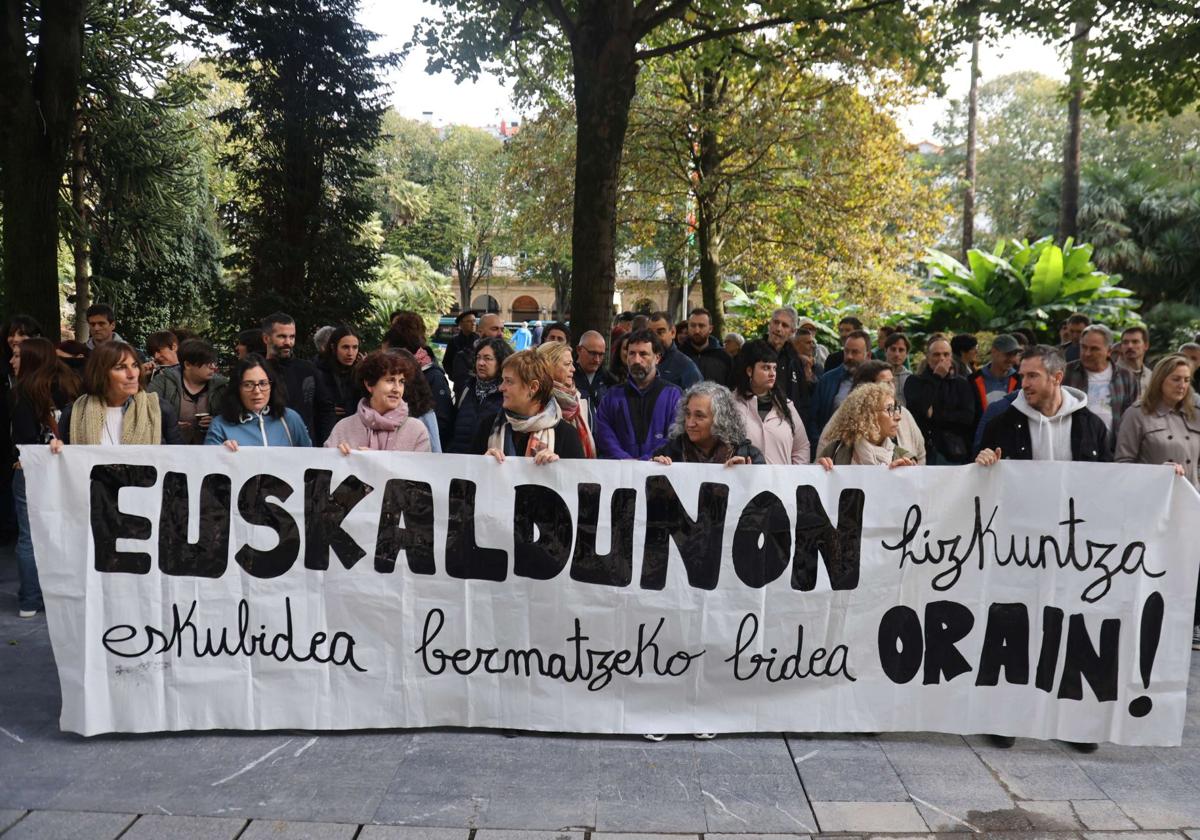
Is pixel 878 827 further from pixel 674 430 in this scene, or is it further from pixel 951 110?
pixel 951 110

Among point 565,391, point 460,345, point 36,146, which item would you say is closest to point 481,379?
point 565,391

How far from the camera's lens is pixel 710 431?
16.4ft

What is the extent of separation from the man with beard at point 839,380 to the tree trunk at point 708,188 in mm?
12593

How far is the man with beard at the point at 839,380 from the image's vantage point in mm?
8414

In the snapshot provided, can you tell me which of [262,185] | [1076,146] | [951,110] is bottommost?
[262,185]

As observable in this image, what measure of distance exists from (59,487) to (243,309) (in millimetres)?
12864

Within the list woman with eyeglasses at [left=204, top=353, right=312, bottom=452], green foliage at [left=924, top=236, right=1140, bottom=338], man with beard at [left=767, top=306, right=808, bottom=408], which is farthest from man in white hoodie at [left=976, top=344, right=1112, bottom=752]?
green foliage at [left=924, top=236, right=1140, bottom=338]

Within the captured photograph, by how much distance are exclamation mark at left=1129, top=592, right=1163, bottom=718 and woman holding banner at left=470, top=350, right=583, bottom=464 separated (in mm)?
2509

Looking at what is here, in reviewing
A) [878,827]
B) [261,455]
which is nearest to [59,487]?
[261,455]

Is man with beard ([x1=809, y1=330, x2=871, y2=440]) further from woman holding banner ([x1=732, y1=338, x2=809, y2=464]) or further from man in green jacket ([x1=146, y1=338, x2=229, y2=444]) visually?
man in green jacket ([x1=146, y1=338, x2=229, y2=444])

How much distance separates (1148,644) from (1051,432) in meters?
1.12

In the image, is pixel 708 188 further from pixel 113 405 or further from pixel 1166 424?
pixel 113 405

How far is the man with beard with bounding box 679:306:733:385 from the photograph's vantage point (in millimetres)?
9375

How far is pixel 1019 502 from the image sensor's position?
4.66 meters
